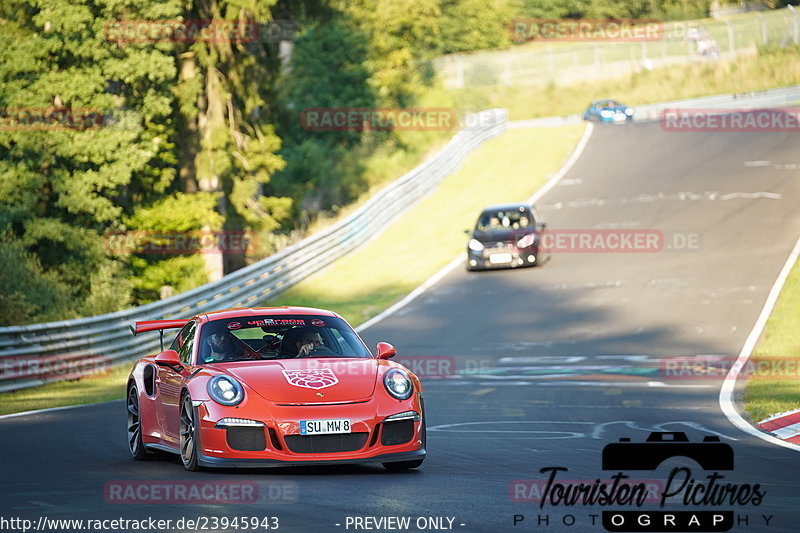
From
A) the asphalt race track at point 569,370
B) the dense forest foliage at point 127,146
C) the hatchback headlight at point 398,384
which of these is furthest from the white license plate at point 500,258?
the hatchback headlight at point 398,384

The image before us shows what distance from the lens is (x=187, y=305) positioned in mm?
25188

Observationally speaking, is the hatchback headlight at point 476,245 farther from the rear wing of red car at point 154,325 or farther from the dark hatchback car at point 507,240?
the rear wing of red car at point 154,325

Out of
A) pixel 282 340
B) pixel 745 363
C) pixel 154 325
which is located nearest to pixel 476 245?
pixel 745 363

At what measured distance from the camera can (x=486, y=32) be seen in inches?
4131

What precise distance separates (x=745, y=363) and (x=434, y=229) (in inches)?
733

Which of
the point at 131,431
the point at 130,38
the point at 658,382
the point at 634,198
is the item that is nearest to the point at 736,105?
the point at 634,198

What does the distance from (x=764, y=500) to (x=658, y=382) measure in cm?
1006

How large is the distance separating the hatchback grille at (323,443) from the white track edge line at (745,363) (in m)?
4.26

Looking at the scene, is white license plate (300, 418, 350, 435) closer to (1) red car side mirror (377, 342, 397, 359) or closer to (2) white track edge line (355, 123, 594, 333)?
(1) red car side mirror (377, 342, 397, 359)

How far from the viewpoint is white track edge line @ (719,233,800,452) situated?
12.3 metres

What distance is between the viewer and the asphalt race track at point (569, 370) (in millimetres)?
7941

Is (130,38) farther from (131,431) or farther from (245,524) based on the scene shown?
(245,524)

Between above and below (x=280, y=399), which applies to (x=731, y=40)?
above

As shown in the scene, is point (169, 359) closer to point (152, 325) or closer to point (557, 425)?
point (152, 325)
